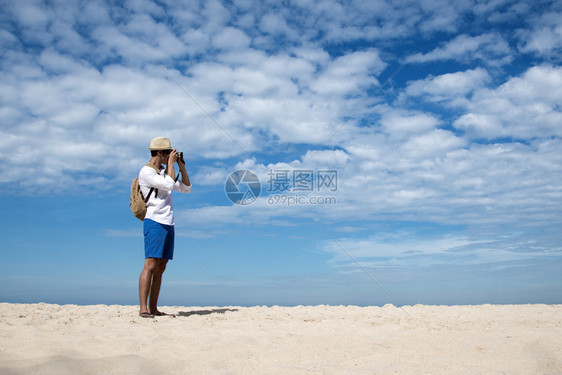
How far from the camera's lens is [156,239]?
5.06m

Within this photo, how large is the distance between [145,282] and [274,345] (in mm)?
2202

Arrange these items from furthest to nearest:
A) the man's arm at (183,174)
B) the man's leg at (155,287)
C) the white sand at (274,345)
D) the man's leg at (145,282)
→ the man's arm at (183,174) → the man's leg at (155,287) → the man's leg at (145,282) → the white sand at (274,345)

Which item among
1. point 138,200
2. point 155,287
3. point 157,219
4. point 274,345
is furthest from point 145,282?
point 274,345

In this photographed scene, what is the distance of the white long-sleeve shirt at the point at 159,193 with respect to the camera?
5.02m

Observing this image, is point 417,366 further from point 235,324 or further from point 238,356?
point 235,324

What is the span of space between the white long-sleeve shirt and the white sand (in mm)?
1262

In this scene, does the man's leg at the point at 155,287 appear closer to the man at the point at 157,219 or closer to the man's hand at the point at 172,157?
the man at the point at 157,219

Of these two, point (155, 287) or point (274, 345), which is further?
point (155, 287)

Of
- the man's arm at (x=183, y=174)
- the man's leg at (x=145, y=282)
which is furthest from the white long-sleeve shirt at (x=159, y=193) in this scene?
the man's leg at (x=145, y=282)

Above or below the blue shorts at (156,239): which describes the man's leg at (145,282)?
below

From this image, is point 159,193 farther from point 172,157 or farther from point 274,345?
point 274,345

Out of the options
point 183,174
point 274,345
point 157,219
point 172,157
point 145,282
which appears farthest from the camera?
point 183,174

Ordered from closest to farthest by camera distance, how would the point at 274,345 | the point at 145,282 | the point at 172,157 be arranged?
the point at 274,345, the point at 145,282, the point at 172,157

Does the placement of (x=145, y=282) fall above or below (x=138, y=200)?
below
